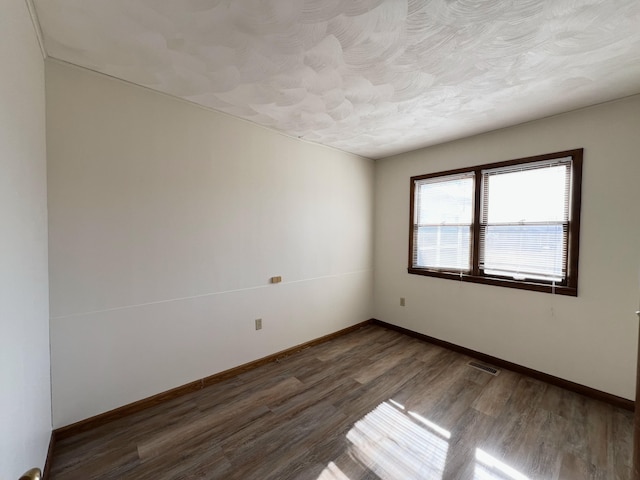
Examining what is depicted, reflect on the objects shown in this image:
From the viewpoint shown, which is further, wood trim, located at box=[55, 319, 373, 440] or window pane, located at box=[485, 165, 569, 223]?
window pane, located at box=[485, 165, 569, 223]

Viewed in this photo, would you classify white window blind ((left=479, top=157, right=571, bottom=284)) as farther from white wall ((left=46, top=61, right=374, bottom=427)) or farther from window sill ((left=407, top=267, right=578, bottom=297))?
white wall ((left=46, top=61, right=374, bottom=427))

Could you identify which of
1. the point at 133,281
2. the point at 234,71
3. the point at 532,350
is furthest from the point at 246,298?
the point at 532,350

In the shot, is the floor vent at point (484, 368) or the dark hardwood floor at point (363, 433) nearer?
the dark hardwood floor at point (363, 433)

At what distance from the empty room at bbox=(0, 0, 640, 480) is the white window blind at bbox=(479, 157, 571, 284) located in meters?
0.02

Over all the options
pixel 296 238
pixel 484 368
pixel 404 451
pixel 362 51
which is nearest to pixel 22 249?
pixel 362 51

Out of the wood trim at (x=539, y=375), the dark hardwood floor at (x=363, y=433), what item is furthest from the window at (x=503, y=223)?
the dark hardwood floor at (x=363, y=433)

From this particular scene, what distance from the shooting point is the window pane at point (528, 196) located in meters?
2.52

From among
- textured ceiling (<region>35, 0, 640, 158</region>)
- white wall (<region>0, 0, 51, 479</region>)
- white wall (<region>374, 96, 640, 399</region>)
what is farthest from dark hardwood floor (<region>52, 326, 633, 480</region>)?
textured ceiling (<region>35, 0, 640, 158</region>)

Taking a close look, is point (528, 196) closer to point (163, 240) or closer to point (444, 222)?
point (444, 222)

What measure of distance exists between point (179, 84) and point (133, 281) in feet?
5.23

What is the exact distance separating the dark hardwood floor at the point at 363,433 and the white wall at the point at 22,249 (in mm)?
659

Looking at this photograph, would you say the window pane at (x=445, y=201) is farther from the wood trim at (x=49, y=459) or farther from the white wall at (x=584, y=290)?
the wood trim at (x=49, y=459)

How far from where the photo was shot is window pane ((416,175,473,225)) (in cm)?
318

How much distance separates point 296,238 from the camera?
3.19 meters
